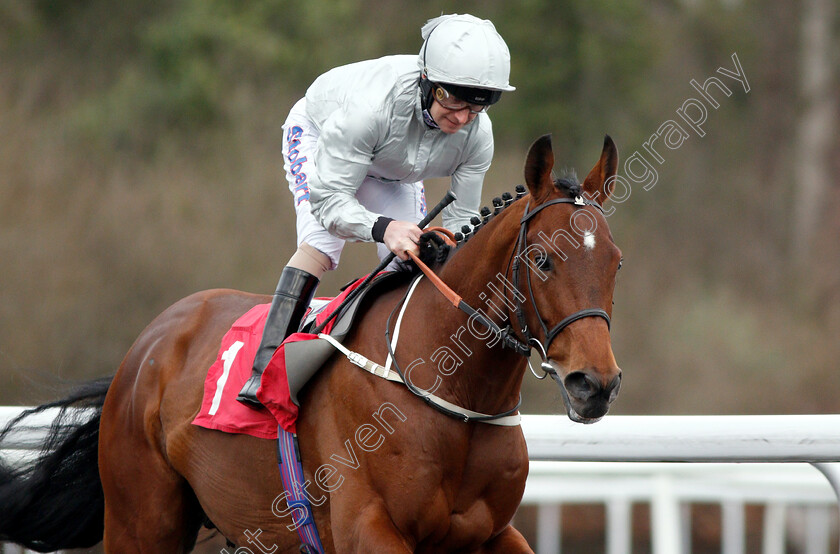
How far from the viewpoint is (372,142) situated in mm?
3461

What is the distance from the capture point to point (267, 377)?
3.46 m

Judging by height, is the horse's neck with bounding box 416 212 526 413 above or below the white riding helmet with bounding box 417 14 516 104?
below

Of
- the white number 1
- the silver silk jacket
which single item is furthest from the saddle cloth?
the silver silk jacket

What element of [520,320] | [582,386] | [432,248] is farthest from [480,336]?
[582,386]

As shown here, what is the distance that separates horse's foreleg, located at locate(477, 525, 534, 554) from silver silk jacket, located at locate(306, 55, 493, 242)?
107 cm

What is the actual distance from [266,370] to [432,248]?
0.70m

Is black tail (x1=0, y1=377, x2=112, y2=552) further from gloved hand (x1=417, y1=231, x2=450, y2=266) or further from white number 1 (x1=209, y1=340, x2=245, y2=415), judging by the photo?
gloved hand (x1=417, y1=231, x2=450, y2=266)

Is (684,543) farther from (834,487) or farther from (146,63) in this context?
(146,63)

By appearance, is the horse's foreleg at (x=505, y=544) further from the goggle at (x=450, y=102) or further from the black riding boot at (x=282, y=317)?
the goggle at (x=450, y=102)

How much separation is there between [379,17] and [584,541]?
7766 mm

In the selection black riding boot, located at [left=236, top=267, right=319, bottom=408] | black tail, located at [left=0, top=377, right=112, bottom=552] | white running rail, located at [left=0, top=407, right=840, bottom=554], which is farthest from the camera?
black tail, located at [left=0, top=377, right=112, bottom=552]

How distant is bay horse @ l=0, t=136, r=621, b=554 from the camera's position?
110 inches

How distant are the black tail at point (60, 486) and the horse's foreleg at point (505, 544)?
2014 mm

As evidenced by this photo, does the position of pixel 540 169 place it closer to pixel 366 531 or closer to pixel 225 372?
pixel 366 531
